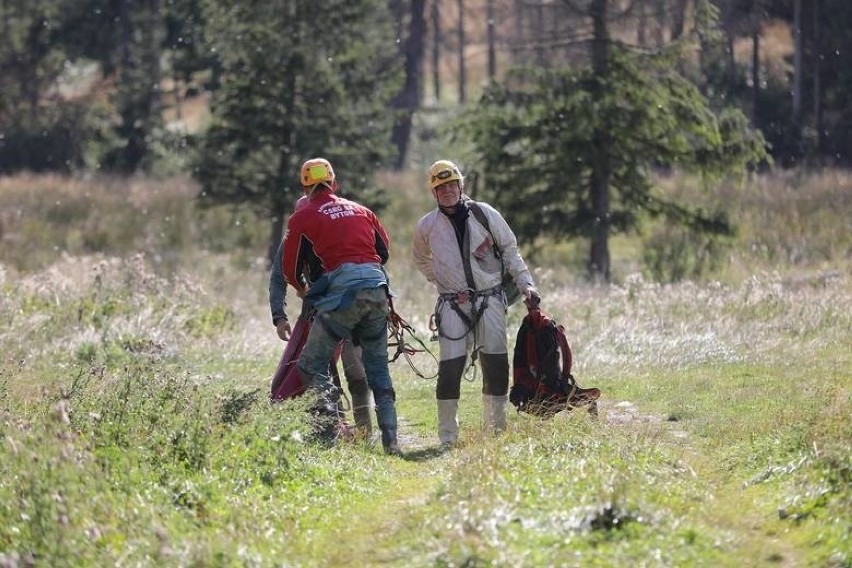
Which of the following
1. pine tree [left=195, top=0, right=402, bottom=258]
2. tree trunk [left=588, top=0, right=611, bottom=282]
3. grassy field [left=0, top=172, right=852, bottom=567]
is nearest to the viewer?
grassy field [left=0, top=172, right=852, bottom=567]

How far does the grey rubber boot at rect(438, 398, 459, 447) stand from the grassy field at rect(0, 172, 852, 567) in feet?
0.49

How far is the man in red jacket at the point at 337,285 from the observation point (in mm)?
10211

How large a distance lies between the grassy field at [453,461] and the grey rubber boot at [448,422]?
15 cm

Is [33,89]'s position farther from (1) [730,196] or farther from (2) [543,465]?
(2) [543,465]

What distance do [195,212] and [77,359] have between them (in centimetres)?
2038

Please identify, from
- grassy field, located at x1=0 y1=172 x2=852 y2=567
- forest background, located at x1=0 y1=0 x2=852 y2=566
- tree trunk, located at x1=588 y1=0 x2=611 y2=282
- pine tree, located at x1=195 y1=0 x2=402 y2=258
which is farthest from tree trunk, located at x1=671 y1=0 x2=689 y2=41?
grassy field, located at x1=0 y1=172 x2=852 y2=567

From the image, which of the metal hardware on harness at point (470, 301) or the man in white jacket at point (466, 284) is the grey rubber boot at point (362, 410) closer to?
the man in white jacket at point (466, 284)

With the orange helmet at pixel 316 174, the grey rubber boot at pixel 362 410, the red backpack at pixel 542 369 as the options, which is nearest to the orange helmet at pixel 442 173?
the orange helmet at pixel 316 174

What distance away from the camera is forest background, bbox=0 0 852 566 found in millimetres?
7215

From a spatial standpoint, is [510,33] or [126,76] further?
[510,33]

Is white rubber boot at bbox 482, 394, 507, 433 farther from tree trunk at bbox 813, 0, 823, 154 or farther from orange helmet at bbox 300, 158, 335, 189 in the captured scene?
tree trunk at bbox 813, 0, 823, 154

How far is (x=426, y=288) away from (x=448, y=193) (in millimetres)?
11881

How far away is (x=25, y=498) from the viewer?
7031 mm

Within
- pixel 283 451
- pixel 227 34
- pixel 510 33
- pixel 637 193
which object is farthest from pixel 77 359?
pixel 510 33
